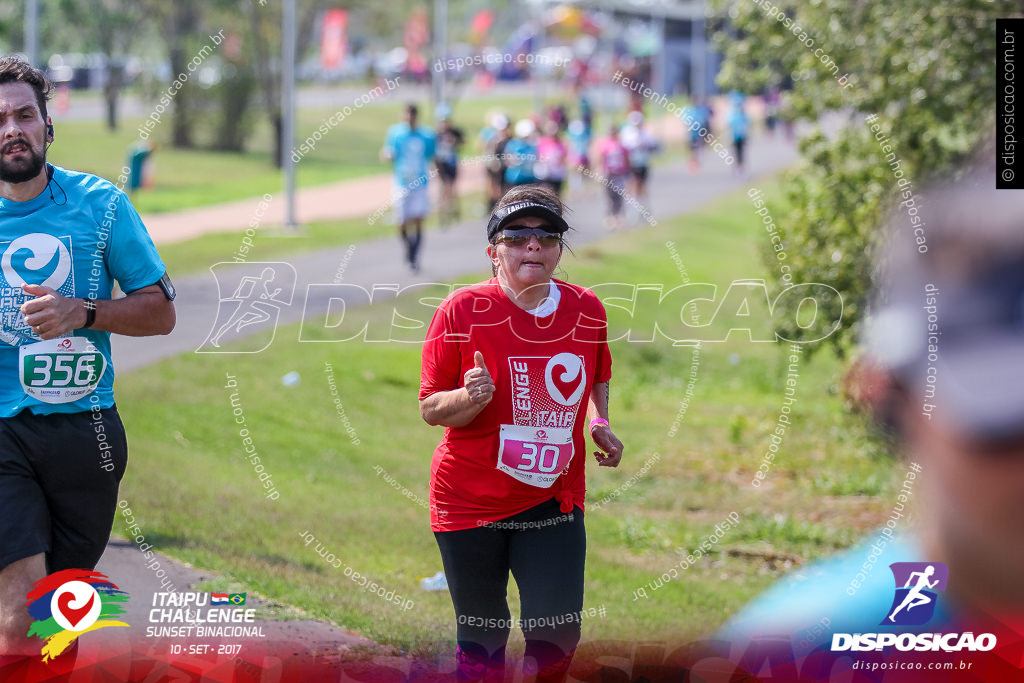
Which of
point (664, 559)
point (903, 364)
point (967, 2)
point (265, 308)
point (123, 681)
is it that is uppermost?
point (967, 2)

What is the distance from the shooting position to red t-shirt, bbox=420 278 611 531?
132 inches

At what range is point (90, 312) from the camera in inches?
129

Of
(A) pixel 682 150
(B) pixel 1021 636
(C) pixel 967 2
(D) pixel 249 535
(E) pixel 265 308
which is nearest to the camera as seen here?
(B) pixel 1021 636

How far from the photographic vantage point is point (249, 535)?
237 inches

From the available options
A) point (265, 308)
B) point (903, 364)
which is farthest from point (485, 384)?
point (265, 308)

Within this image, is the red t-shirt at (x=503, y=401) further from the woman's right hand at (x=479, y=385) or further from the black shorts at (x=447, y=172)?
the black shorts at (x=447, y=172)

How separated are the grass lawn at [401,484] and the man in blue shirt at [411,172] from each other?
296 centimetres

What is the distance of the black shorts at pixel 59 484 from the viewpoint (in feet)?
10.6

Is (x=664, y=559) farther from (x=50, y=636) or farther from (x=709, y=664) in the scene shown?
(x=50, y=636)

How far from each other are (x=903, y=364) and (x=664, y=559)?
628 cm

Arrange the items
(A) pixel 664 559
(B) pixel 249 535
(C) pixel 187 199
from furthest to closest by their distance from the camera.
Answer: (C) pixel 187 199
(A) pixel 664 559
(B) pixel 249 535

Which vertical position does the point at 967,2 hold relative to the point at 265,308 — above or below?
above

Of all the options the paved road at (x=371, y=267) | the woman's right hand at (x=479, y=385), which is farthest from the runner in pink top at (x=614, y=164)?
the woman's right hand at (x=479, y=385)

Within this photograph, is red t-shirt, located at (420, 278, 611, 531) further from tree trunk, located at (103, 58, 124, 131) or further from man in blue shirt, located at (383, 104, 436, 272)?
tree trunk, located at (103, 58, 124, 131)
